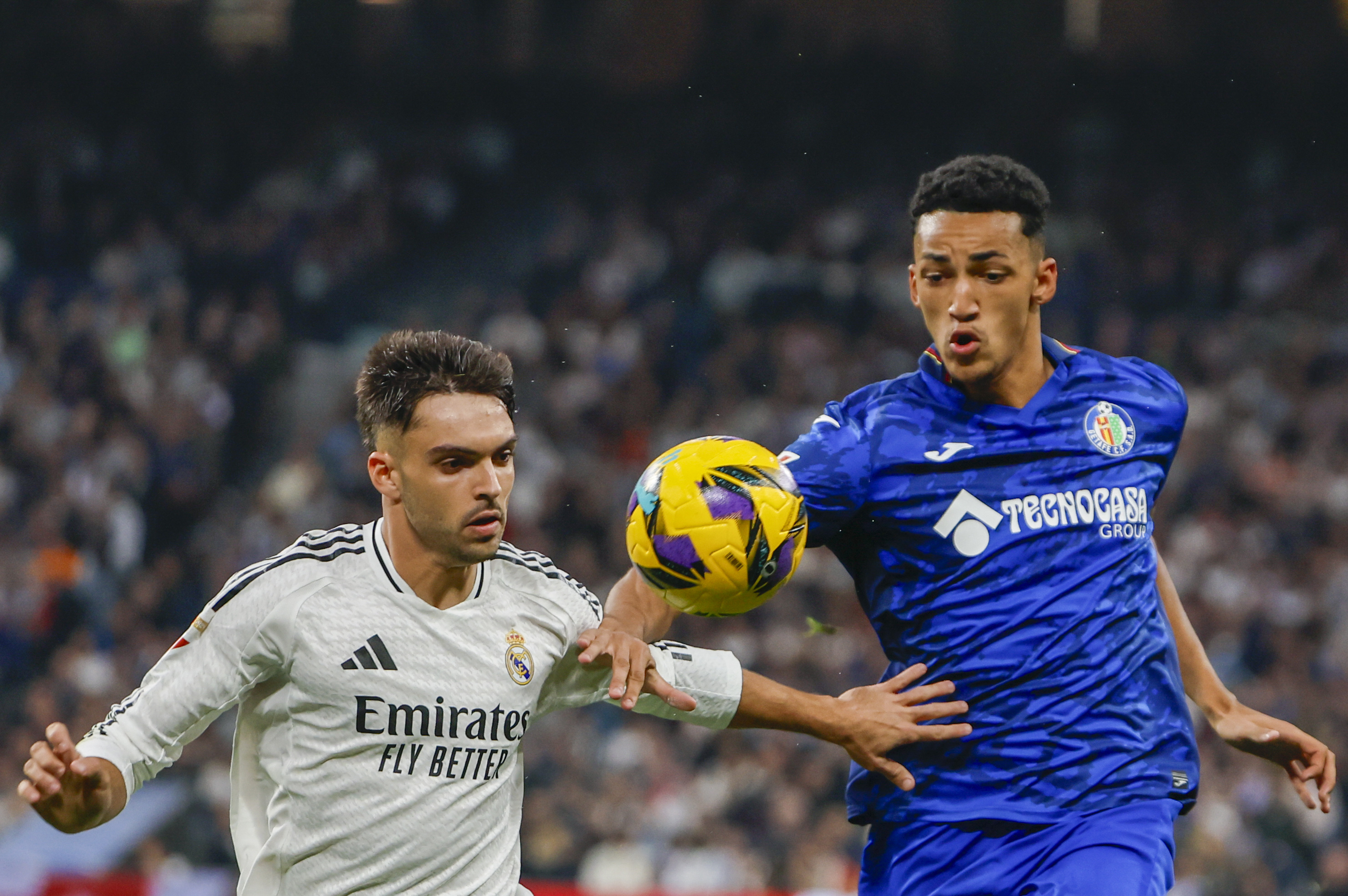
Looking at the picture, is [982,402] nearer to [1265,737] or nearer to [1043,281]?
[1043,281]

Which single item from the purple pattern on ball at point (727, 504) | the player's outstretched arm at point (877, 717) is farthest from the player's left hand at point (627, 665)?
the purple pattern on ball at point (727, 504)

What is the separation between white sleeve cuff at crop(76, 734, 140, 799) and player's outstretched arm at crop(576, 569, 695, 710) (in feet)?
3.44

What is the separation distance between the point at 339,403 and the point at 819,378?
463 centimetres

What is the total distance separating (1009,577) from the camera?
3736 mm

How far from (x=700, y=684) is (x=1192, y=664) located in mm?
1544

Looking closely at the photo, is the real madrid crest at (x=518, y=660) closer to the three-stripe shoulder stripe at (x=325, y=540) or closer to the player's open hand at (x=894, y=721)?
the three-stripe shoulder stripe at (x=325, y=540)

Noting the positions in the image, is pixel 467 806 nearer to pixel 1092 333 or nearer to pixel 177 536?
pixel 177 536

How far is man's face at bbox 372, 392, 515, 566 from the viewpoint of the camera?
11.4 feet

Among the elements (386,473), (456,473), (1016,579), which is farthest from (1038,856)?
(386,473)

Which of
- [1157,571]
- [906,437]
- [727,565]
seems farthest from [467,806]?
[1157,571]

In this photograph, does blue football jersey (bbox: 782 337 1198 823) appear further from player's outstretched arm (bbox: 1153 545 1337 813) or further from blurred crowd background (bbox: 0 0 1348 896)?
blurred crowd background (bbox: 0 0 1348 896)

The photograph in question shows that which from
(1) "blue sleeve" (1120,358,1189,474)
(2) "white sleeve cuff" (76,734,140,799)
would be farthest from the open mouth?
(2) "white sleeve cuff" (76,734,140,799)

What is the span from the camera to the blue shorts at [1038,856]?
11.5 ft

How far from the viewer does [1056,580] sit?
3734mm
